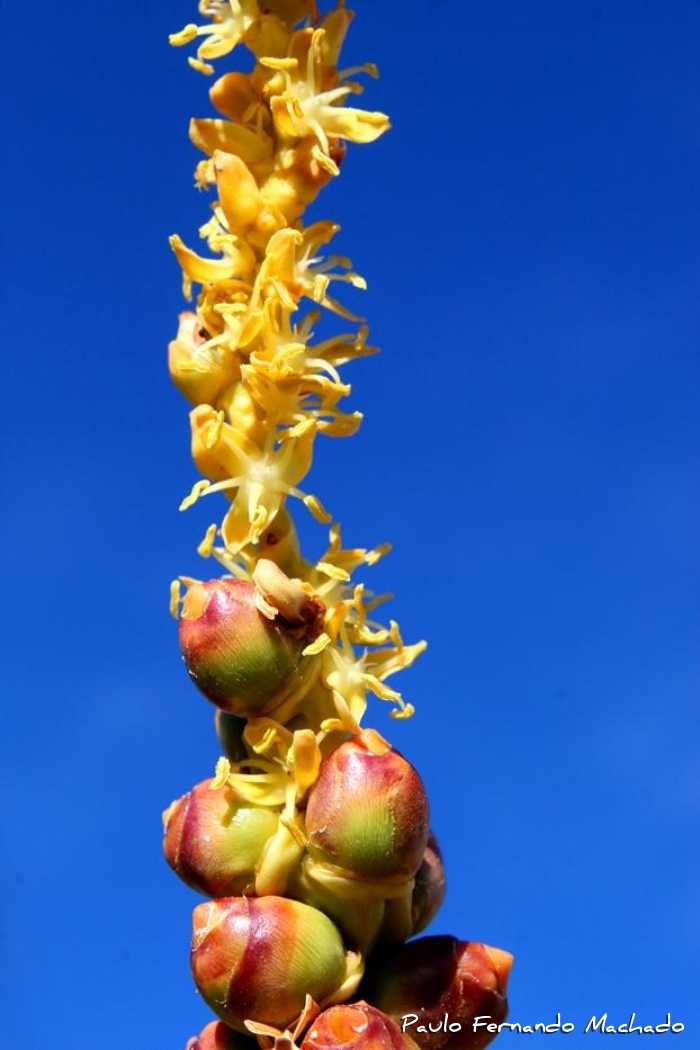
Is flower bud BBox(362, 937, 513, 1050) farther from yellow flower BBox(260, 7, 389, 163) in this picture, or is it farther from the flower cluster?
yellow flower BBox(260, 7, 389, 163)

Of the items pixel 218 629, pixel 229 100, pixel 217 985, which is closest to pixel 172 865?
pixel 217 985

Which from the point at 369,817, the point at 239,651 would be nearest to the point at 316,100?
the point at 239,651

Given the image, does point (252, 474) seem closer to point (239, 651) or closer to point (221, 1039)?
point (239, 651)

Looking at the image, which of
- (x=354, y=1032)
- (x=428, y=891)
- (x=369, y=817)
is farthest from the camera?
(x=428, y=891)

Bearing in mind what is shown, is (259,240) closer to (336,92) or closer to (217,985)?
(336,92)

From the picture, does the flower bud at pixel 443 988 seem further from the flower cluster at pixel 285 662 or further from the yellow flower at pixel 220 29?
the yellow flower at pixel 220 29
